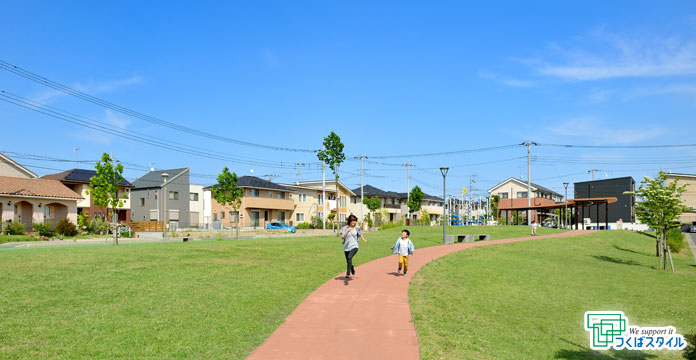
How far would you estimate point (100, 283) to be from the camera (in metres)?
11.3

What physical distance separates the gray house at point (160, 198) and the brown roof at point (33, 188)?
15.3 metres

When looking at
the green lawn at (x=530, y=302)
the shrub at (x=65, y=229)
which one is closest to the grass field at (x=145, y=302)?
the green lawn at (x=530, y=302)

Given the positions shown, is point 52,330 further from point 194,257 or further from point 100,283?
point 194,257

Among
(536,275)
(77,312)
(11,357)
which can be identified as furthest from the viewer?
(536,275)

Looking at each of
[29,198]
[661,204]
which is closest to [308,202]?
[29,198]

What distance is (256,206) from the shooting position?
61.3 meters

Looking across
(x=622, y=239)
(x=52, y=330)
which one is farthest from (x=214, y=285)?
Result: (x=622, y=239)

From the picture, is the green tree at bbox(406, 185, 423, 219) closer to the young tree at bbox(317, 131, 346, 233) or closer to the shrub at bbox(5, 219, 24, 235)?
the young tree at bbox(317, 131, 346, 233)

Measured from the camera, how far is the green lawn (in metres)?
7.61

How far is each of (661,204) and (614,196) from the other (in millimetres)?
54435

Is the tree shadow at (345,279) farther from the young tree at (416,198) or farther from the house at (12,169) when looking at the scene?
the young tree at (416,198)

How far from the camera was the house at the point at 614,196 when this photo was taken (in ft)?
215

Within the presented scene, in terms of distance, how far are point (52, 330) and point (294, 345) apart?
3.93 metres

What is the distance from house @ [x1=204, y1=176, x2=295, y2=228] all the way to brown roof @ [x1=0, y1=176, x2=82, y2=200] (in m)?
19.8
